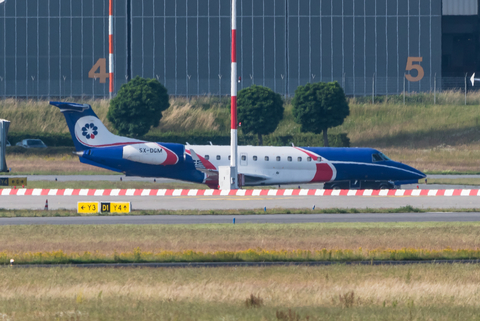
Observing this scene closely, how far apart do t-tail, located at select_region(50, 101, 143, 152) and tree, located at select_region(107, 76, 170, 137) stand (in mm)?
28940

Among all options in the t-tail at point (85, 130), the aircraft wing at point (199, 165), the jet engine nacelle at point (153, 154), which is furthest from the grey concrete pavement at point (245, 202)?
the t-tail at point (85, 130)

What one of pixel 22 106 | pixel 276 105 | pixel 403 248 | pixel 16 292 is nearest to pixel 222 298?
pixel 16 292

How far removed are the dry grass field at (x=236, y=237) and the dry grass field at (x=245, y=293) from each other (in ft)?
10.6

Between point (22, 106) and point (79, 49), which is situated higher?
point (79, 49)

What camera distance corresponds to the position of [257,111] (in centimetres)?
6825

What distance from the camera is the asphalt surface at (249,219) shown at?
26.2m

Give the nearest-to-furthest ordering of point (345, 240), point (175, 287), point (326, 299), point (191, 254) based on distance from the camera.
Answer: point (326, 299) < point (175, 287) < point (191, 254) < point (345, 240)

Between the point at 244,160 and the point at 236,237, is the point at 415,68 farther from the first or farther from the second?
the point at 236,237

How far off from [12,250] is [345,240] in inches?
400

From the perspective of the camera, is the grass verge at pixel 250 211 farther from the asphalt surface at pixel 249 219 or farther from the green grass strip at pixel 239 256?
the green grass strip at pixel 239 256

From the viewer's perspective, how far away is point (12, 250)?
62.6ft

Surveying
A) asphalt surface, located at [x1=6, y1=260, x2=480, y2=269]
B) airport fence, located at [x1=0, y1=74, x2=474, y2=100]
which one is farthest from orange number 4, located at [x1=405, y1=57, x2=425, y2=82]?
asphalt surface, located at [x1=6, y1=260, x2=480, y2=269]

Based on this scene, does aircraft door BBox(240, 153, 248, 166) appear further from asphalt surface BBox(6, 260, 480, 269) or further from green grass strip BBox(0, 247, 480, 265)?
asphalt surface BBox(6, 260, 480, 269)

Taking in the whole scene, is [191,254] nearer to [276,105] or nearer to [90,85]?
[276,105]
